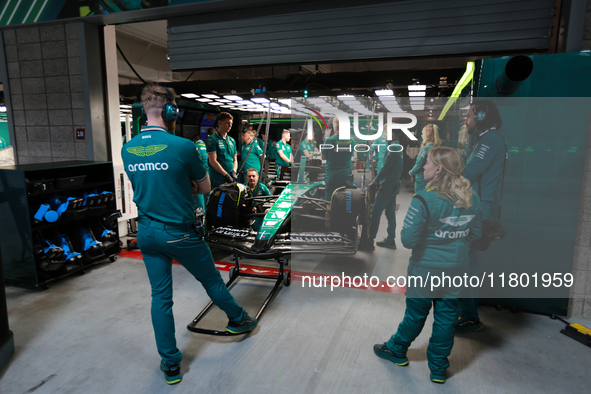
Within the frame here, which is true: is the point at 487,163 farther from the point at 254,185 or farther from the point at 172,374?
the point at 254,185

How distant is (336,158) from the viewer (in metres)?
3.13

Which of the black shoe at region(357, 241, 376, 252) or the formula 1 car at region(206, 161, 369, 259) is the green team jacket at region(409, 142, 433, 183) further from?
the black shoe at region(357, 241, 376, 252)

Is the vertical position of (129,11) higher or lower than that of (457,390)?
higher

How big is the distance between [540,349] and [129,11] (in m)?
4.57

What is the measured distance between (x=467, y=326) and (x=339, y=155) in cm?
163

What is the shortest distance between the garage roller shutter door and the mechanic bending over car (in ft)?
5.32

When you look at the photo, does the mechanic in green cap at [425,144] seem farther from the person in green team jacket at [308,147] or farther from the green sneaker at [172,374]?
the green sneaker at [172,374]

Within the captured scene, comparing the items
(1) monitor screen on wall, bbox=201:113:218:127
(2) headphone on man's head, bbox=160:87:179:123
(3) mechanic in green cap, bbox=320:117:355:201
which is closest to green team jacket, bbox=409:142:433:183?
(3) mechanic in green cap, bbox=320:117:355:201

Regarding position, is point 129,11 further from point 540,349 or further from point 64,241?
point 540,349

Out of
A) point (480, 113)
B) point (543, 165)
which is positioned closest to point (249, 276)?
point (480, 113)

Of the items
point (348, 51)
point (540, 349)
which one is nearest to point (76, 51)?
point (348, 51)

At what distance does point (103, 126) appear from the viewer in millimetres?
4254

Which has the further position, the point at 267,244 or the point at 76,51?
the point at 76,51

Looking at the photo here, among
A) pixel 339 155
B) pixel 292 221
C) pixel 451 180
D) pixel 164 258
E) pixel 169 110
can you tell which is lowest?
pixel 292 221
